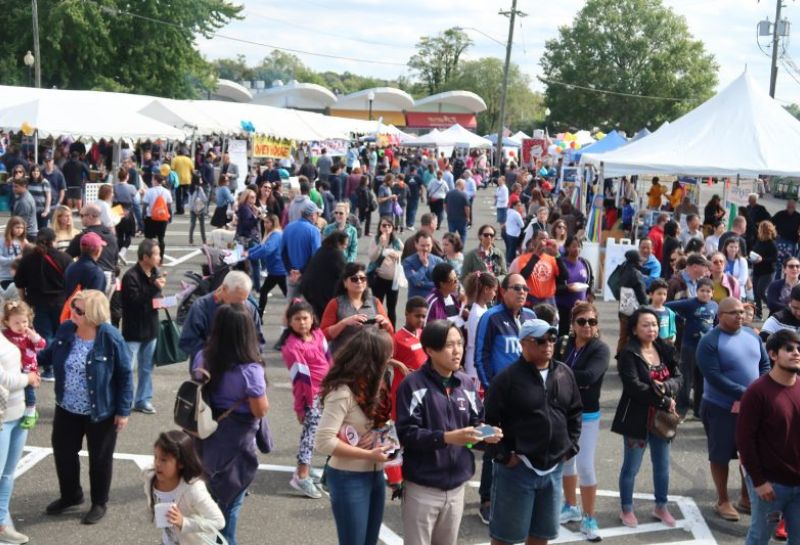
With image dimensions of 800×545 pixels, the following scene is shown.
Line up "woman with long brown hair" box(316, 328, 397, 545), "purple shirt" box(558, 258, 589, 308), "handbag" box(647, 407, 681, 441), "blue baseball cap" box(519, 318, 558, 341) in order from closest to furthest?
"woman with long brown hair" box(316, 328, 397, 545), "blue baseball cap" box(519, 318, 558, 341), "handbag" box(647, 407, 681, 441), "purple shirt" box(558, 258, 589, 308)

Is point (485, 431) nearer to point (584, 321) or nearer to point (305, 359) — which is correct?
point (584, 321)

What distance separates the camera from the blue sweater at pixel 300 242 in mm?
11531

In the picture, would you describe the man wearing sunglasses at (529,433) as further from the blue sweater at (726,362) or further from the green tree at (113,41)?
the green tree at (113,41)

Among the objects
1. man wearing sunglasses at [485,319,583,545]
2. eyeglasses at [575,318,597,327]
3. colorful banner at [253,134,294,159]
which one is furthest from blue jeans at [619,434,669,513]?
colorful banner at [253,134,294,159]

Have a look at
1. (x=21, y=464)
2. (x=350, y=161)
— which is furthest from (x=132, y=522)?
(x=350, y=161)

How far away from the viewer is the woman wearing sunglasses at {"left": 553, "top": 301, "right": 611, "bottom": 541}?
6.38 metres

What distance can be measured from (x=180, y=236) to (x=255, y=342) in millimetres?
17279

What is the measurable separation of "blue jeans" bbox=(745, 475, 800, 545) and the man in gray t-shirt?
39.6ft

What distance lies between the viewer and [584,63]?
80.4 m

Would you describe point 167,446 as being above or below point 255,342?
below

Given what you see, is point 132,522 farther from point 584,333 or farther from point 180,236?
point 180,236

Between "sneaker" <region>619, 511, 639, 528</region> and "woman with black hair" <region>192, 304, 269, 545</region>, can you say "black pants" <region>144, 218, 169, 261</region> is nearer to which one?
"sneaker" <region>619, 511, 639, 528</region>

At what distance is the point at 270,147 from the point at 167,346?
Result: 71.5ft

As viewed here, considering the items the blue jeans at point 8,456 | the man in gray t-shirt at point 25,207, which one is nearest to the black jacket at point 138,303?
the blue jeans at point 8,456
